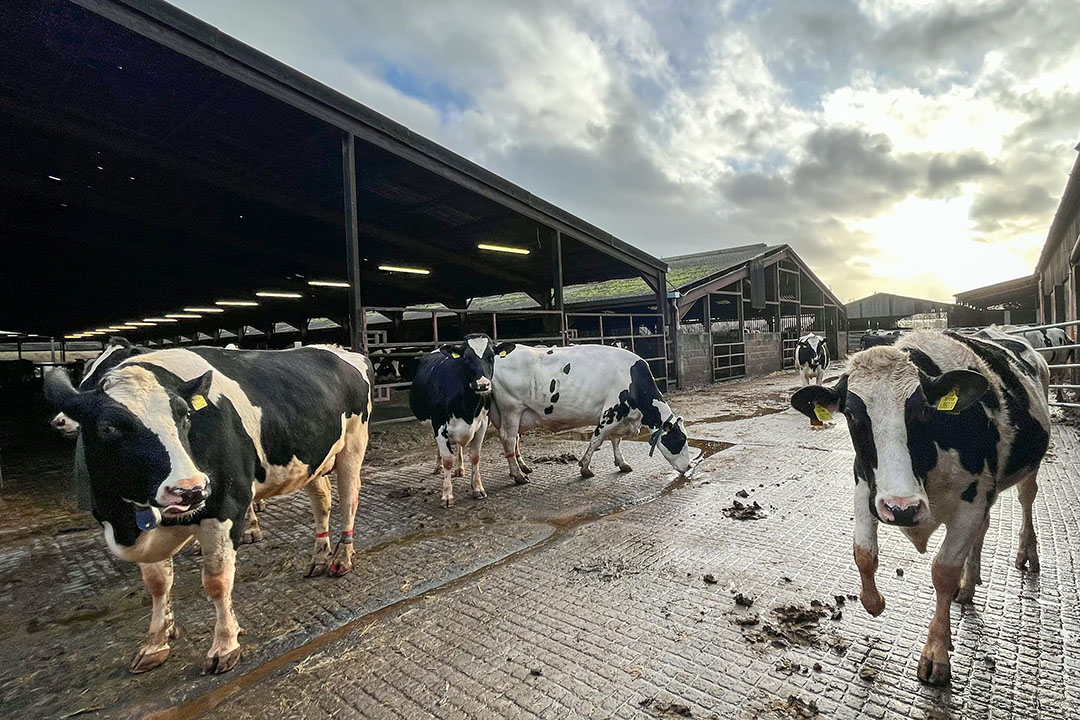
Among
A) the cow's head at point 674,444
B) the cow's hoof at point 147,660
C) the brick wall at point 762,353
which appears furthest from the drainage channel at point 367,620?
the brick wall at point 762,353

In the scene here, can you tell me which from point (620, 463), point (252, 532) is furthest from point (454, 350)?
point (252, 532)

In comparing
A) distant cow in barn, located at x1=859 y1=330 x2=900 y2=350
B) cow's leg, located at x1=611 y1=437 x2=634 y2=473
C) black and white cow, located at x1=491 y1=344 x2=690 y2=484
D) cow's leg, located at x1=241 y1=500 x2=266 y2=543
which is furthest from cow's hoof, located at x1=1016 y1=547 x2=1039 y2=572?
cow's leg, located at x1=241 y1=500 x2=266 y2=543


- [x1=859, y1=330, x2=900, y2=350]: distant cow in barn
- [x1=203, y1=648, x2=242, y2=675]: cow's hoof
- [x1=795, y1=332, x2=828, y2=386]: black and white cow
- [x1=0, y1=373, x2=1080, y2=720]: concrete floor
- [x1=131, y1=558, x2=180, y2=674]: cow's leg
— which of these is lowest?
[x1=0, y1=373, x2=1080, y2=720]: concrete floor

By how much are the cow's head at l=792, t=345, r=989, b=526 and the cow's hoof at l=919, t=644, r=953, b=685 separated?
23.6 inches

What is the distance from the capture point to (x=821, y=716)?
188 cm

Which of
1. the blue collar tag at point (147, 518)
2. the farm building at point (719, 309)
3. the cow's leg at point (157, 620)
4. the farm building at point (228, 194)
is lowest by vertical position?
the cow's leg at point (157, 620)

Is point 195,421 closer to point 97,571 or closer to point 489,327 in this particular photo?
point 97,571

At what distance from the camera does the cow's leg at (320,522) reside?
3.31 meters

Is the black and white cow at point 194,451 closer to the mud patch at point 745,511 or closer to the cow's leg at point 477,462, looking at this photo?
the cow's leg at point 477,462

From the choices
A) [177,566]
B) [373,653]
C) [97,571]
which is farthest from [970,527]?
[97,571]

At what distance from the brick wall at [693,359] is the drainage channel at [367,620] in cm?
1037

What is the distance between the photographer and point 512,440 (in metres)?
5.75

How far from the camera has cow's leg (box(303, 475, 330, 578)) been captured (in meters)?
3.31

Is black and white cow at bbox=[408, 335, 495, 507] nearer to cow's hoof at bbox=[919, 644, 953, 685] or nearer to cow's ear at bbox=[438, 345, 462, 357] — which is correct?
cow's ear at bbox=[438, 345, 462, 357]
